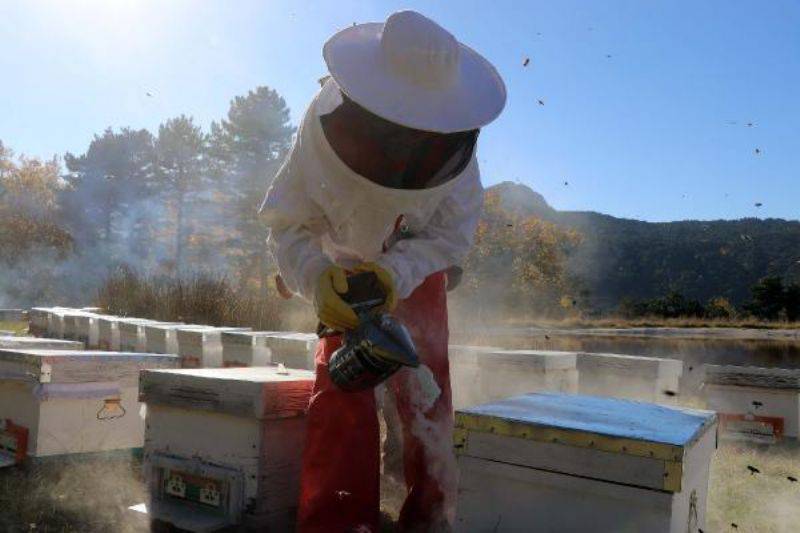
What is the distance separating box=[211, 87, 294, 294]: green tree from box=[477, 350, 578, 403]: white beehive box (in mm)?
26272

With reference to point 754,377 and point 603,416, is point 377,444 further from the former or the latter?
point 754,377

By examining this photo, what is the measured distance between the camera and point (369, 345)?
204cm

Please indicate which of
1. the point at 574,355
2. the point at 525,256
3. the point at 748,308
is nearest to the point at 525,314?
the point at 525,256

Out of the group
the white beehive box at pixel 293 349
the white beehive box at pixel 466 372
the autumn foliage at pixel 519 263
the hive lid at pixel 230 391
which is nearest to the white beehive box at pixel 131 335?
the white beehive box at pixel 293 349

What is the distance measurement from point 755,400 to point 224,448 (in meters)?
3.39

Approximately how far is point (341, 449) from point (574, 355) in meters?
2.41

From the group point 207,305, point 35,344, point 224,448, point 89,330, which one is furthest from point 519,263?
point 224,448

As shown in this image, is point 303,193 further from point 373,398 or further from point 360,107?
point 373,398

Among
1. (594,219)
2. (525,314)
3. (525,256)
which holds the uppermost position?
(594,219)

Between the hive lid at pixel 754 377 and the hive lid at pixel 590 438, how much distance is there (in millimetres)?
2414

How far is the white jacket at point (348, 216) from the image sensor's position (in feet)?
8.03

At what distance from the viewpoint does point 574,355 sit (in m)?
4.30

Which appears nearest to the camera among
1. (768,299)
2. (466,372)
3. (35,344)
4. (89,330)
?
(35,344)

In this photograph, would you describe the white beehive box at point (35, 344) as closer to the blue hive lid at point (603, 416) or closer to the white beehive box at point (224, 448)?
the white beehive box at point (224, 448)
